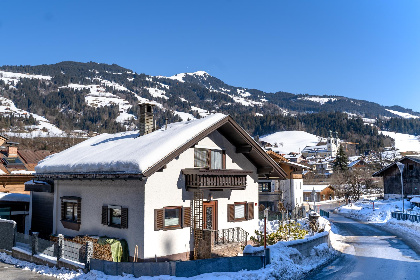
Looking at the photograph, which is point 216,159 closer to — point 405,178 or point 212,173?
point 212,173

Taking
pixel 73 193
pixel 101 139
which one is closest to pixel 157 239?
pixel 73 193

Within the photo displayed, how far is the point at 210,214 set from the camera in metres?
20.9

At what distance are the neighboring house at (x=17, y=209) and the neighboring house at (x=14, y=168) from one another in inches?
274

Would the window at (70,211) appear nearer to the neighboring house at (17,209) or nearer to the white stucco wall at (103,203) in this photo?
the white stucco wall at (103,203)

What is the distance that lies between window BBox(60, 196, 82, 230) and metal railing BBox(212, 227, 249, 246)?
7424mm

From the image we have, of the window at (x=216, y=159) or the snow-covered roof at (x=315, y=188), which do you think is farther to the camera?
the snow-covered roof at (x=315, y=188)

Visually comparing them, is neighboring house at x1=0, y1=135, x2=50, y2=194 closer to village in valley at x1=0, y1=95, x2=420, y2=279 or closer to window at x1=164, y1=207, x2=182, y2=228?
village in valley at x1=0, y1=95, x2=420, y2=279

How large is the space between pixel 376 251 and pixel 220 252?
31.9 feet

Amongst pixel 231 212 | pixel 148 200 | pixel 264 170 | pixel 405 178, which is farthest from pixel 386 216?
pixel 148 200

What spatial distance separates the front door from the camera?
20625 millimetres

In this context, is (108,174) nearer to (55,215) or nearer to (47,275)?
(47,275)

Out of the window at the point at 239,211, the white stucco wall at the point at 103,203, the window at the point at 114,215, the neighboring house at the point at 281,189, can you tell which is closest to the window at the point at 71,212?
the white stucco wall at the point at 103,203

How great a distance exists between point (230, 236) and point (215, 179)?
3806mm

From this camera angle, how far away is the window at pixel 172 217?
58.1ft
